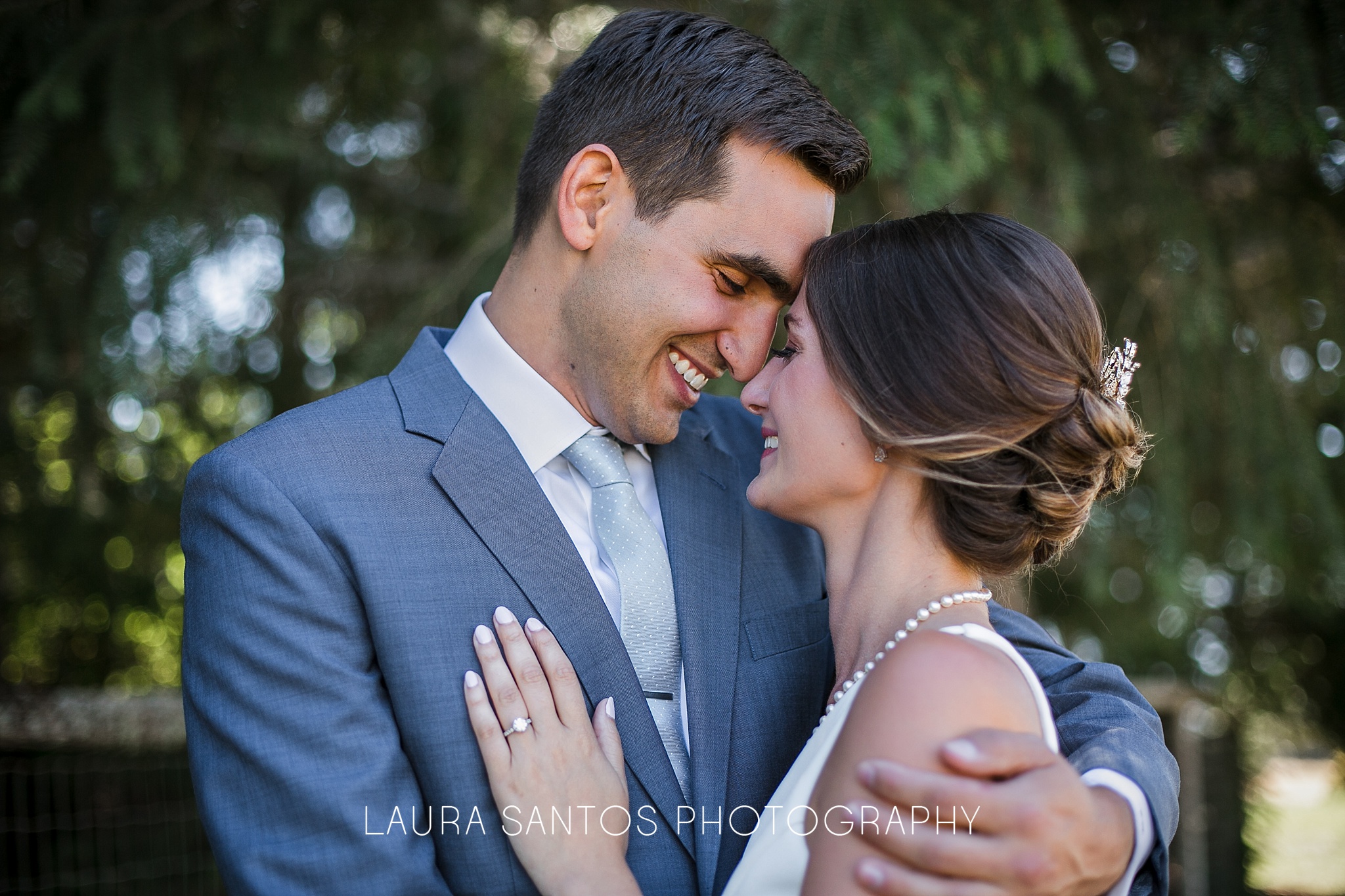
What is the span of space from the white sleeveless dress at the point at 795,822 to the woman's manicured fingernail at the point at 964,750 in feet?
0.76

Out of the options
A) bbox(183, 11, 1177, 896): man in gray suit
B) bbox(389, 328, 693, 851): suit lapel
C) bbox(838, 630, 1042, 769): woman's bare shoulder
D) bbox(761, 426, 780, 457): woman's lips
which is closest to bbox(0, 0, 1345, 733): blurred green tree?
bbox(183, 11, 1177, 896): man in gray suit

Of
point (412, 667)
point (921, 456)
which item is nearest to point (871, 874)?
point (921, 456)

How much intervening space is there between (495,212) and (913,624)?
2.40 meters

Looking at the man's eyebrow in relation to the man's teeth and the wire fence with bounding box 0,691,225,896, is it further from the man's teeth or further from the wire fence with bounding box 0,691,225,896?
the wire fence with bounding box 0,691,225,896

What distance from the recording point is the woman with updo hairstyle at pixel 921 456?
1626 millimetres

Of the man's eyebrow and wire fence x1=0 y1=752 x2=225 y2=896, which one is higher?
the man's eyebrow

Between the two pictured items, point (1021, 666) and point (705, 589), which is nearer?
point (1021, 666)

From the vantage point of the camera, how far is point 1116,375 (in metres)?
1.88

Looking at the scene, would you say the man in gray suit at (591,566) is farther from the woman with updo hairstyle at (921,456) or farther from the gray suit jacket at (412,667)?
the woman with updo hairstyle at (921,456)

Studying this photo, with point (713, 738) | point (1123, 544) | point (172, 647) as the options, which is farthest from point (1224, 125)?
point (172, 647)

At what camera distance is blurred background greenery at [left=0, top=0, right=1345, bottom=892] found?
104 inches

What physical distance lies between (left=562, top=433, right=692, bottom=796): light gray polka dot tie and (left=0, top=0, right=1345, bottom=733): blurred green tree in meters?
1.11

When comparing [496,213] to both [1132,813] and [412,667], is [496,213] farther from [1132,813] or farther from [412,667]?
[1132,813]

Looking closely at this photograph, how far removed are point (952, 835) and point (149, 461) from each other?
12.8ft
